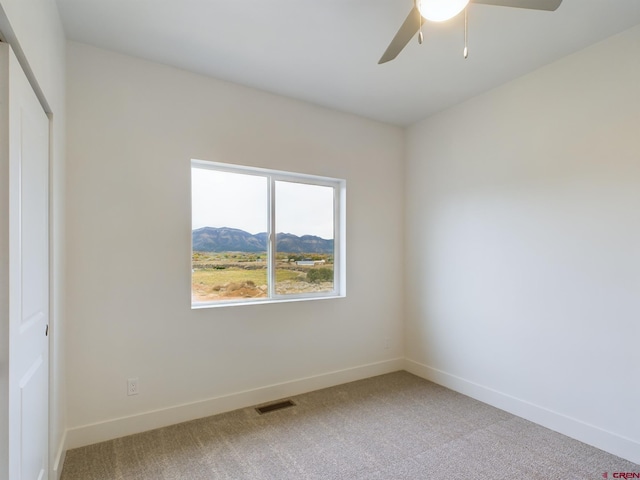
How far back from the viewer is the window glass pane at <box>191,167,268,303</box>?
9.18 ft

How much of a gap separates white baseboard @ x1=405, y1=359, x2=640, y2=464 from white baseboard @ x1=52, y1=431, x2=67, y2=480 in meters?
3.08

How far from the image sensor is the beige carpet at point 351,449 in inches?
78.8

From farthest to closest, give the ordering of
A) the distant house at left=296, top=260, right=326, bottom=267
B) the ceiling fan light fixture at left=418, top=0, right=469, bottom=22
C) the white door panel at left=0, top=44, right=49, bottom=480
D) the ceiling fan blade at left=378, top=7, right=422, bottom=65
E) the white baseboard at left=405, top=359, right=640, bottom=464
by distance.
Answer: the distant house at left=296, top=260, right=326, bottom=267 → the white baseboard at left=405, top=359, right=640, bottom=464 → the ceiling fan blade at left=378, top=7, right=422, bottom=65 → the ceiling fan light fixture at left=418, top=0, right=469, bottom=22 → the white door panel at left=0, top=44, right=49, bottom=480

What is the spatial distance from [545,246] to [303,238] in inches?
81.3

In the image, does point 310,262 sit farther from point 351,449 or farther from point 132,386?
point 132,386

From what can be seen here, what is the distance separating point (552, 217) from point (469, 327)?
1214 mm

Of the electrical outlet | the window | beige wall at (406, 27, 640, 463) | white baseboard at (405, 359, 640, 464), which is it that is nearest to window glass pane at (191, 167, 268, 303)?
the window

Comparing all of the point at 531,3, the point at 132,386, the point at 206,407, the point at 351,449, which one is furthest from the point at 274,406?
the point at 531,3

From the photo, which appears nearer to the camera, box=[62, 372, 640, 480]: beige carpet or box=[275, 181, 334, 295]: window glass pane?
box=[62, 372, 640, 480]: beige carpet

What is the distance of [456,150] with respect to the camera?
3.28 meters

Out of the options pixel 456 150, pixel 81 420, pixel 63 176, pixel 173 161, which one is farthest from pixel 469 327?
pixel 63 176

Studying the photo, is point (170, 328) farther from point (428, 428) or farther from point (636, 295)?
point (636, 295)

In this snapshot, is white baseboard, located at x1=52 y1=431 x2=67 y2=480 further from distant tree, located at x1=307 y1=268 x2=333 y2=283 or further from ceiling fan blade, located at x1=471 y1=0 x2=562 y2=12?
ceiling fan blade, located at x1=471 y1=0 x2=562 y2=12

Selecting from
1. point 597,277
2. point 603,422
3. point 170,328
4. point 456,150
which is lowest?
point 603,422
